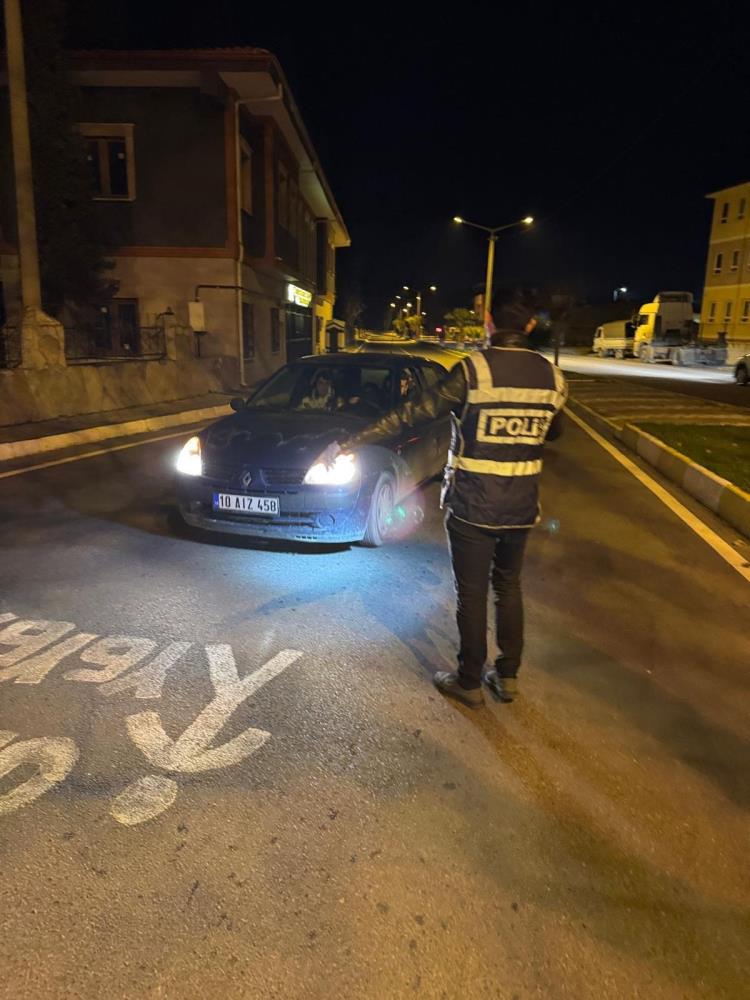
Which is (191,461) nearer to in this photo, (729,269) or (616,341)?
(616,341)

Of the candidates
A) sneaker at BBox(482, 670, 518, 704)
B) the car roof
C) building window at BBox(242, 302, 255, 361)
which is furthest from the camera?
building window at BBox(242, 302, 255, 361)

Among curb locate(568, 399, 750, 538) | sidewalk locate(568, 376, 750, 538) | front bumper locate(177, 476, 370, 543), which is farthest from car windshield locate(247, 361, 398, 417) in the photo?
sidewalk locate(568, 376, 750, 538)

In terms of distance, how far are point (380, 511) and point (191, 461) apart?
1.53 metres

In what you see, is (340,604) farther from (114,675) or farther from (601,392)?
(601,392)

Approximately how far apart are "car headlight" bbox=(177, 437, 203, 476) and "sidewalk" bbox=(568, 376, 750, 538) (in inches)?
195

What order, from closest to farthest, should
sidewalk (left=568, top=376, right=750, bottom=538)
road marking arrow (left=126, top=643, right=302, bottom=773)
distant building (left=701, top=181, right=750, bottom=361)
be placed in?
1. road marking arrow (left=126, top=643, right=302, bottom=773)
2. sidewalk (left=568, top=376, right=750, bottom=538)
3. distant building (left=701, top=181, right=750, bottom=361)

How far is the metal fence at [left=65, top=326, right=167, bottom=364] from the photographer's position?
16.4m

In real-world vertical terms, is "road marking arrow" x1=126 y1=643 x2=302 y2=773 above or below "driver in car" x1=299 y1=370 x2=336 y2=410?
below

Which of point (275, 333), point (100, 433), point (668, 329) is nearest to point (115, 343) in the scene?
point (275, 333)

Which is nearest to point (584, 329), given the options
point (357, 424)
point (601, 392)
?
point (601, 392)

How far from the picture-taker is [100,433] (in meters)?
11.0

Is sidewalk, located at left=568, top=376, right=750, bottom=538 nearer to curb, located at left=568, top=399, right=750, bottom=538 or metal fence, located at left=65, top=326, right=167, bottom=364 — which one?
curb, located at left=568, top=399, right=750, bottom=538

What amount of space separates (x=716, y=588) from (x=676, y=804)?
2.79 meters

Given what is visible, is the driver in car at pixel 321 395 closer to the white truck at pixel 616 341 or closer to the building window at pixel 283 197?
the building window at pixel 283 197
